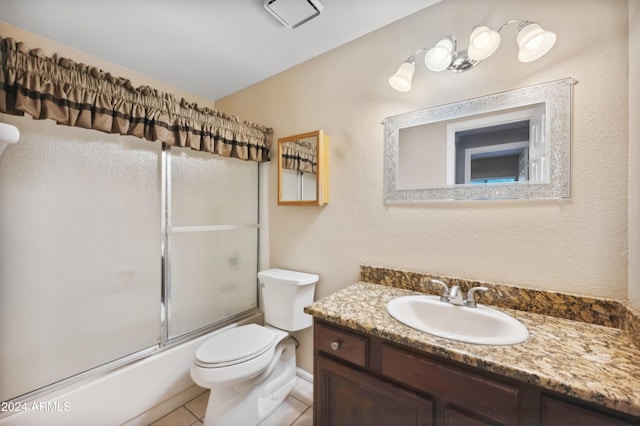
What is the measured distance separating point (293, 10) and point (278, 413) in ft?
7.51

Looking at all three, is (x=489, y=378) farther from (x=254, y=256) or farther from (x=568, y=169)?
(x=254, y=256)

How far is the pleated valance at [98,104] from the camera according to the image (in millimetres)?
1054

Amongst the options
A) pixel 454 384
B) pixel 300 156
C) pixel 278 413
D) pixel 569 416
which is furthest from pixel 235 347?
pixel 569 416

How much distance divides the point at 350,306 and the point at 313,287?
621 mm

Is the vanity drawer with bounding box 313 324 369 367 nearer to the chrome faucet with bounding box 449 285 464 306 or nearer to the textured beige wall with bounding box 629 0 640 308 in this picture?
the chrome faucet with bounding box 449 285 464 306

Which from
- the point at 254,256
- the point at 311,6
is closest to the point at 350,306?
the point at 254,256

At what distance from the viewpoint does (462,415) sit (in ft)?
2.52

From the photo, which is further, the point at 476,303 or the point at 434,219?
the point at 434,219

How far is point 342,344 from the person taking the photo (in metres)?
1.00

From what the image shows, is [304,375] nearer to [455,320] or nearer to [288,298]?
[288,298]

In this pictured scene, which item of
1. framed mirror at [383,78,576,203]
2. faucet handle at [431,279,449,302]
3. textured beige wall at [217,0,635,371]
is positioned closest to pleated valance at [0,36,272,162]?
textured beige wall at [217,0,635,371]

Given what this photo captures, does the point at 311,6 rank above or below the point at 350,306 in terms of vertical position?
above

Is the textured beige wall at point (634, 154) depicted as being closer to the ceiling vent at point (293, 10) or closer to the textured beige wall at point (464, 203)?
the textured beige wall at point (464, 203)

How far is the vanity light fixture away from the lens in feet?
3.16
